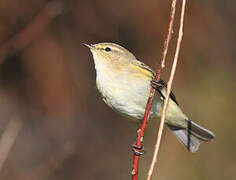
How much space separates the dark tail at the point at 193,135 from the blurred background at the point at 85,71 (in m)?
1.75

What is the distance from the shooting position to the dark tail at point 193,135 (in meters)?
3.96

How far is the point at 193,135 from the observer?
409cm

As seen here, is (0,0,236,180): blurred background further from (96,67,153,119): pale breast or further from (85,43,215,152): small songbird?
(96,67,153,119): pale breast

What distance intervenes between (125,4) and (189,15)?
980mm

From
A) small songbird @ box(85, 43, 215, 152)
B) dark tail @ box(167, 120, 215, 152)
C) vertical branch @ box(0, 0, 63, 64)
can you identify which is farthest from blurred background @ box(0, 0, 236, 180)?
small songbird @ box(85, 43, 215, 152)

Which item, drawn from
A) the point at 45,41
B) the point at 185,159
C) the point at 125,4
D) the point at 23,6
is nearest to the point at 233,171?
the point at 185,159

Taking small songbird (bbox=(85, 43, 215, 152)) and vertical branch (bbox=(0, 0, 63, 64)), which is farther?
vertical branch (bbox=(0, 0, 63, 64))

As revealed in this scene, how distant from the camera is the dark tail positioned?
3957 mm

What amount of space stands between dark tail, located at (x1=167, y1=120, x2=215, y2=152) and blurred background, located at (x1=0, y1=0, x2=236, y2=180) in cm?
175

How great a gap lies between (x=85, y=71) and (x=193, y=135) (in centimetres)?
301

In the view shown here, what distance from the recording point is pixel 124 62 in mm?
3646

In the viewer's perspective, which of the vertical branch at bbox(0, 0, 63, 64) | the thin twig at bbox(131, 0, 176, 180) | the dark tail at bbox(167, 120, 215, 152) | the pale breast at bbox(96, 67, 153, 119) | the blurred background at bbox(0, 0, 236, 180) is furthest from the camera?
the blurred background at bbox(0, 0, 236, 180)

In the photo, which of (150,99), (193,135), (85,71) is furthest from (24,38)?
(150,99)

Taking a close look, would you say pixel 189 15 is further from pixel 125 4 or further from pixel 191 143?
pixel 191 143
